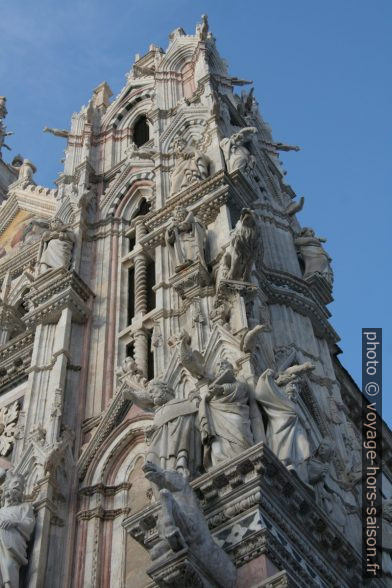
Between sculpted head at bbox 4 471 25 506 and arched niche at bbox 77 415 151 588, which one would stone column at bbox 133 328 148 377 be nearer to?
arched niche at bbox 77 415 151 588

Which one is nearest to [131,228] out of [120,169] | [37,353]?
[120,169]

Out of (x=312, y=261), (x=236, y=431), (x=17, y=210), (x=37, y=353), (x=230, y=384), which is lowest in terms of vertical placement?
(x=236, y=431)

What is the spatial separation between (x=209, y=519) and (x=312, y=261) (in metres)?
9.30

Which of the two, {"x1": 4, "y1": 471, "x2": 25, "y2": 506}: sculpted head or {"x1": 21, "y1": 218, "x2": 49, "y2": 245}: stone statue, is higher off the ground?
{"x1": 21, "y1": 218, "x2": 49, "y2": 245}: stone statue

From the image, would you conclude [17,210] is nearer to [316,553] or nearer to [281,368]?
[281,368]

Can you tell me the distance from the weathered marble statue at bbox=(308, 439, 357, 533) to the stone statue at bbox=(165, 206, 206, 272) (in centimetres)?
362

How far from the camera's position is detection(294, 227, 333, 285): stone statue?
1769 centimetres

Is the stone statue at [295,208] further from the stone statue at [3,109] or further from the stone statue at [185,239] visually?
the stone statue at [3,109]

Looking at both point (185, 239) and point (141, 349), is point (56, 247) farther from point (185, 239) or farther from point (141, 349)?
point (141, 349)

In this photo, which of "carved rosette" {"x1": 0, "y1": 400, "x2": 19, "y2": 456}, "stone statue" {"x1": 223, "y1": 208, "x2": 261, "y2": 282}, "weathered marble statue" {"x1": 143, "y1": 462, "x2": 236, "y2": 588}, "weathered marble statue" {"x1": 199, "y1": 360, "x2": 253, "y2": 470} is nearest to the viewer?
"weathered marble statue" {"x1": 143, "y1": 462, "x2": 236, "y2": 588}

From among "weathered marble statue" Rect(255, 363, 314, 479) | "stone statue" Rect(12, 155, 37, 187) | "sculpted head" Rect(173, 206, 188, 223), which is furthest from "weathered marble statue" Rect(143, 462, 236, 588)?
"stone statue" Rect(12, 155, 37, 187)

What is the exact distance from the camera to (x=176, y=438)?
10.3 meters

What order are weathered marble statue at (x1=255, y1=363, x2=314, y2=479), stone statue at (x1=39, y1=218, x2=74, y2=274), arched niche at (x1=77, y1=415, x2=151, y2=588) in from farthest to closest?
stone statue at (x1=39, y1=218, x2=74, y2=274)
arched niche at (x1=77, y1=415, x2=151, y2=588)
weathered marble statue at (x1=255, y1=363, x2=314, y2=479)

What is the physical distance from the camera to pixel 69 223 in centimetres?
1858
